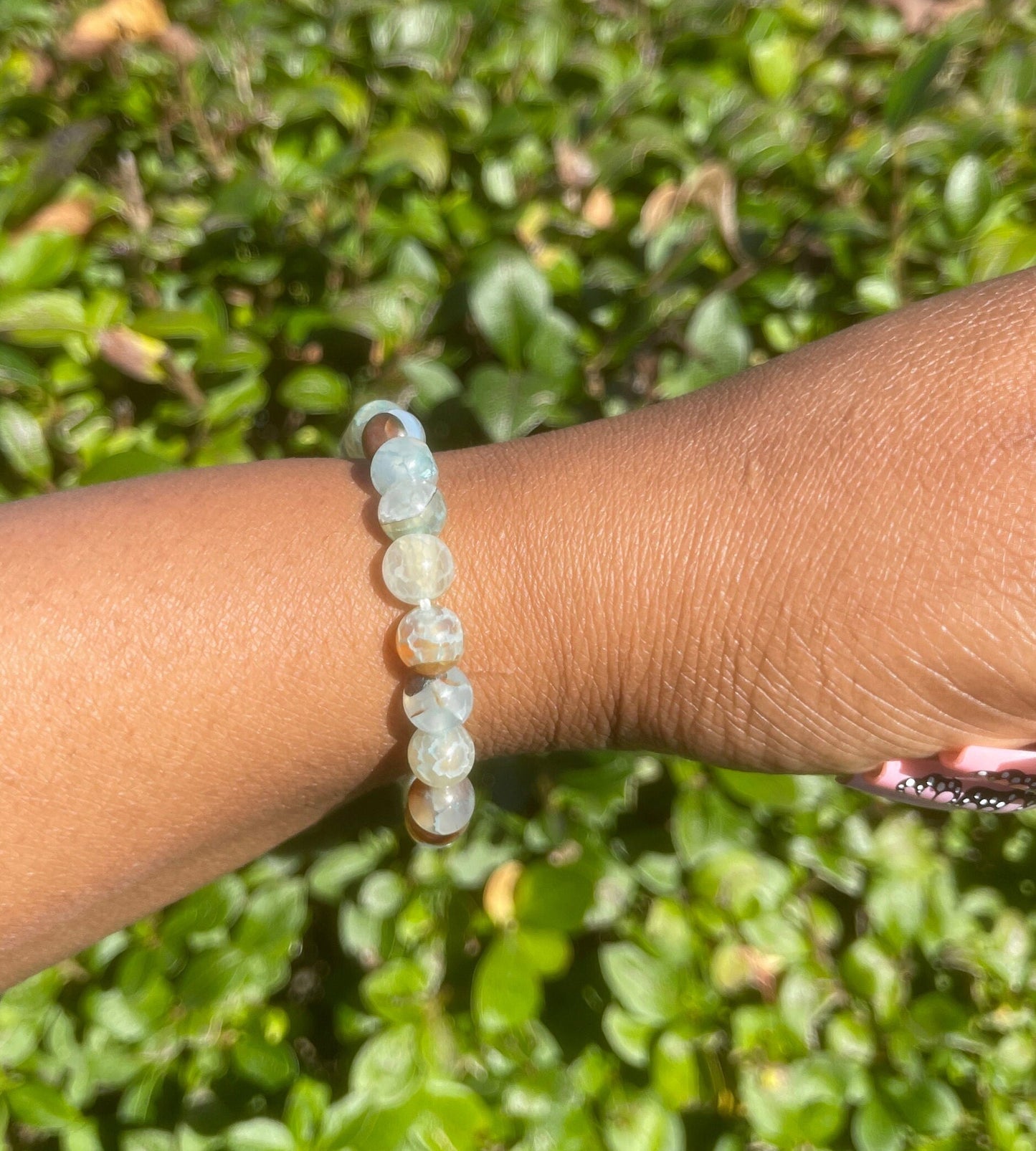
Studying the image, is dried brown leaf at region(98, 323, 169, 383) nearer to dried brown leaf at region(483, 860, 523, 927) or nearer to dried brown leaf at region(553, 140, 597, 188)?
dried brown leaf at region(553, 140, 597, 188)

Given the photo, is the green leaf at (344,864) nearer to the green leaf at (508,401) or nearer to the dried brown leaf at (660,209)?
the green leaf at (508,401)

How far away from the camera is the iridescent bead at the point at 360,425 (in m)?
0.90

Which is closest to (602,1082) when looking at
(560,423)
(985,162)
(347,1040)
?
(347,1040)

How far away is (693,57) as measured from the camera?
1343 millimetres

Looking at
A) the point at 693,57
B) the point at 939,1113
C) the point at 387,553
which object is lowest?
the point at 939,1113

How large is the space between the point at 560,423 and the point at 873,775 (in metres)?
0.50

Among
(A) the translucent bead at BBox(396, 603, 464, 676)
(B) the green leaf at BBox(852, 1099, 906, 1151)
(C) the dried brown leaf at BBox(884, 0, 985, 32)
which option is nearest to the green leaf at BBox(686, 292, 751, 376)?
(A) the translucent bead at BBox(396, 603, 464, 676)

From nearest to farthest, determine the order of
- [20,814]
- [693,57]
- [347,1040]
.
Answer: [20,814] < [347,1040] < [693,57]

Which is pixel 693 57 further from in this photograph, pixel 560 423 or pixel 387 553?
pixel 387 553

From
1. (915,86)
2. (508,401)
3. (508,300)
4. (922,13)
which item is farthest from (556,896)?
(922,13)

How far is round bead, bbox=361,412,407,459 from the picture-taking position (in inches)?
34.0

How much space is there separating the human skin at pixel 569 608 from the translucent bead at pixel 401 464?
5 cm

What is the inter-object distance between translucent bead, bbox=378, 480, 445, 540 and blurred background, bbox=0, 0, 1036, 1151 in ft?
0.63

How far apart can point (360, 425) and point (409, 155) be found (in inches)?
16.1
